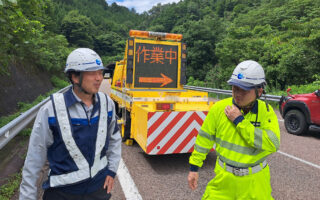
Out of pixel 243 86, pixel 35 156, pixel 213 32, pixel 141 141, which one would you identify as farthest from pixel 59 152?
pixel 213 32

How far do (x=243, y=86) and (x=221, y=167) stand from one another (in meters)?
0.75

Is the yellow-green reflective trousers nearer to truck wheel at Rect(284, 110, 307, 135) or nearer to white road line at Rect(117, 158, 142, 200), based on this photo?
white road line at Rect(117, 158, 142, 200)

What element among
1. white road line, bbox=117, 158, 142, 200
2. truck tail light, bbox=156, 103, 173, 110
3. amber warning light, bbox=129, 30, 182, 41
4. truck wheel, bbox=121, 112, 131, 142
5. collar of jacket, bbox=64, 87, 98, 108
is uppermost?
amber warning light, bbox=129, 30, 182, 41

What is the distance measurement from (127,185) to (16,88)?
1083cm

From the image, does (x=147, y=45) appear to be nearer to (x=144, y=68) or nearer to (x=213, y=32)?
(x=144, y=68)

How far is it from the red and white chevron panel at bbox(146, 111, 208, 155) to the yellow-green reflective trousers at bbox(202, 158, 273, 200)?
2.87 meters

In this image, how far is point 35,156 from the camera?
6.25 feet

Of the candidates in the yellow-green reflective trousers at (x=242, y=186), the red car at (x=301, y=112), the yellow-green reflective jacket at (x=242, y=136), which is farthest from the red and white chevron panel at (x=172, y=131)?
the red car at (x=301, y=112)

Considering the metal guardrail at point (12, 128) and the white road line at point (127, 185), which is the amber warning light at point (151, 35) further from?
the white road line at point (127, 185)

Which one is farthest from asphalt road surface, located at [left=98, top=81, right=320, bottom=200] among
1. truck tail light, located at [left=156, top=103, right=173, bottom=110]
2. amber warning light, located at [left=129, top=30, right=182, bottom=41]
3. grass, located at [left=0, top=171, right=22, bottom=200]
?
amber warning light, located at [left=129, top=30, right=182, bottom=41]

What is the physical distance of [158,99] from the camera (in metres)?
6.50

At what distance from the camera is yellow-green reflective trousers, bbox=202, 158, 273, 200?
83.2 inches

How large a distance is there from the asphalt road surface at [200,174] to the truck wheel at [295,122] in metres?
1.13

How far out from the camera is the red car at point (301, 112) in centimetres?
743
